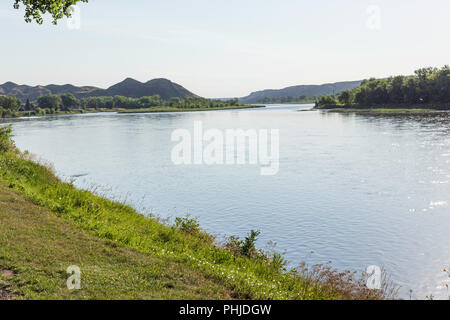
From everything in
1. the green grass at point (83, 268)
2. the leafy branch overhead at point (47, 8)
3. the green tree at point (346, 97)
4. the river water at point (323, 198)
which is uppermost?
the green tree at point (346, 97)

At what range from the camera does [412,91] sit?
144250 mm

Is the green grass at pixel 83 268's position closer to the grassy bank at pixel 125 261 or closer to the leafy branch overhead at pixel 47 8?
the grassy bank at pixel 125 261

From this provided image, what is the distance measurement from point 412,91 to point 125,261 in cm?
15741

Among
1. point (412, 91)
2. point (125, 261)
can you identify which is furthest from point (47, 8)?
point (412, 91)

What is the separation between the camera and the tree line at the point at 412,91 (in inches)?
5276

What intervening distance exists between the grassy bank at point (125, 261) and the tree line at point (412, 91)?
139m

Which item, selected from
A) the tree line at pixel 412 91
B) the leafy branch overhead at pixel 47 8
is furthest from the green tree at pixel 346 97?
the leafy branch overhead at pixel 47 8

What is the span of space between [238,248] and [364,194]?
44.8 feet

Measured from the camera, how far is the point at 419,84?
5630 inches

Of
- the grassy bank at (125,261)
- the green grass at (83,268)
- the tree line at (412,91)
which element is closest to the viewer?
the green grass at (83,268)

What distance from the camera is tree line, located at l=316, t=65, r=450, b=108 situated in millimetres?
134000

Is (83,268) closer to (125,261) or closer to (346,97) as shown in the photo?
(125,261)

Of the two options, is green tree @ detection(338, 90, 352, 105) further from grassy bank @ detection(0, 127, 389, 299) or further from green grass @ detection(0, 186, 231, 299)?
green grass @ detection(0, 186, 231, 299)

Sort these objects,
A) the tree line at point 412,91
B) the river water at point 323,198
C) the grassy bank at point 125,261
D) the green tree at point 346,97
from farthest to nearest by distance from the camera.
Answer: the green tree at point 346,97 → the tree line at point 412,91 → the river water at point 323,198 → the grassy bank at point 125,261
